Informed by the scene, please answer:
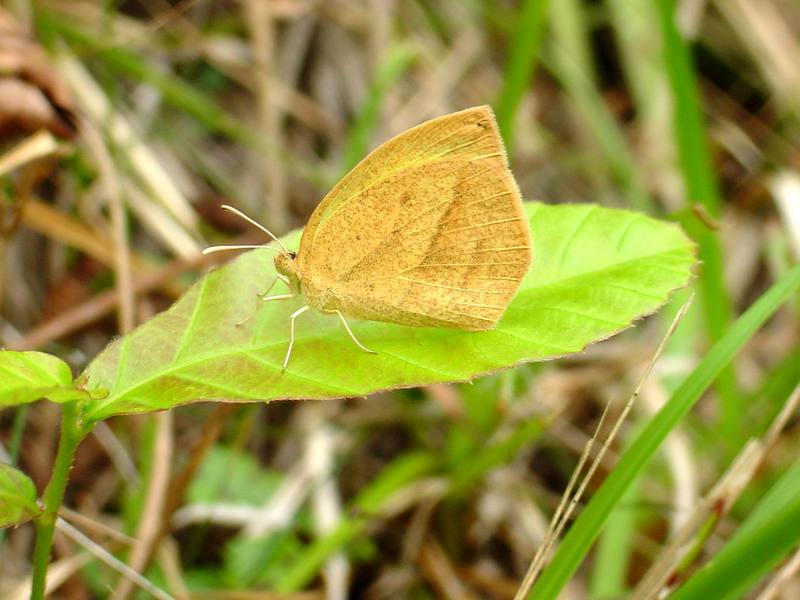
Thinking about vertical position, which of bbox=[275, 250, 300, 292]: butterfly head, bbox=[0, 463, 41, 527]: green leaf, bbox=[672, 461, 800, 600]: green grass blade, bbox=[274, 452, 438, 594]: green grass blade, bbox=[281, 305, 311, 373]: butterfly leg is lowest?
bbox=[274, 452, 438, 594]: green grass blade

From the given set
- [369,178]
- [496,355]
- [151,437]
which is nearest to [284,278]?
[369,178]

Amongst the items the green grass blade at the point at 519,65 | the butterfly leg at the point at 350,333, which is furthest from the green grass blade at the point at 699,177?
the butterfly leg at the point at 350,333

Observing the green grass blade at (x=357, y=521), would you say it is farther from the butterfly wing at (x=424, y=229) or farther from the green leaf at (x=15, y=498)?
the green leaf at (x=15, y=498)

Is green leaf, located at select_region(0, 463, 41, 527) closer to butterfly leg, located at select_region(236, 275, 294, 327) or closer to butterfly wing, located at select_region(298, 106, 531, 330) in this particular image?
butterfly leg, located at select_region(236, 275, 294, 327)

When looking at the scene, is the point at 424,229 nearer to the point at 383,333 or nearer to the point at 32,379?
the point at 383,333

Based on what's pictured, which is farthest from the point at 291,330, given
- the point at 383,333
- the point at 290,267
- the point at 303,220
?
the point at 303,220

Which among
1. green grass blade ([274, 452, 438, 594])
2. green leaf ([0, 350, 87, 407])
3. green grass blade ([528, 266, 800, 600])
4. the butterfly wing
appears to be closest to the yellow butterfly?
the butterfly wing

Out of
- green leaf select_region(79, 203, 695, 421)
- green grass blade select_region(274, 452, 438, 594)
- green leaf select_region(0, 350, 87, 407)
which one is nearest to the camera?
green leaf select_region(0, 350, 87, 407)

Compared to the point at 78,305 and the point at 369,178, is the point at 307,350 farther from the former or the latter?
the point at 78,305
